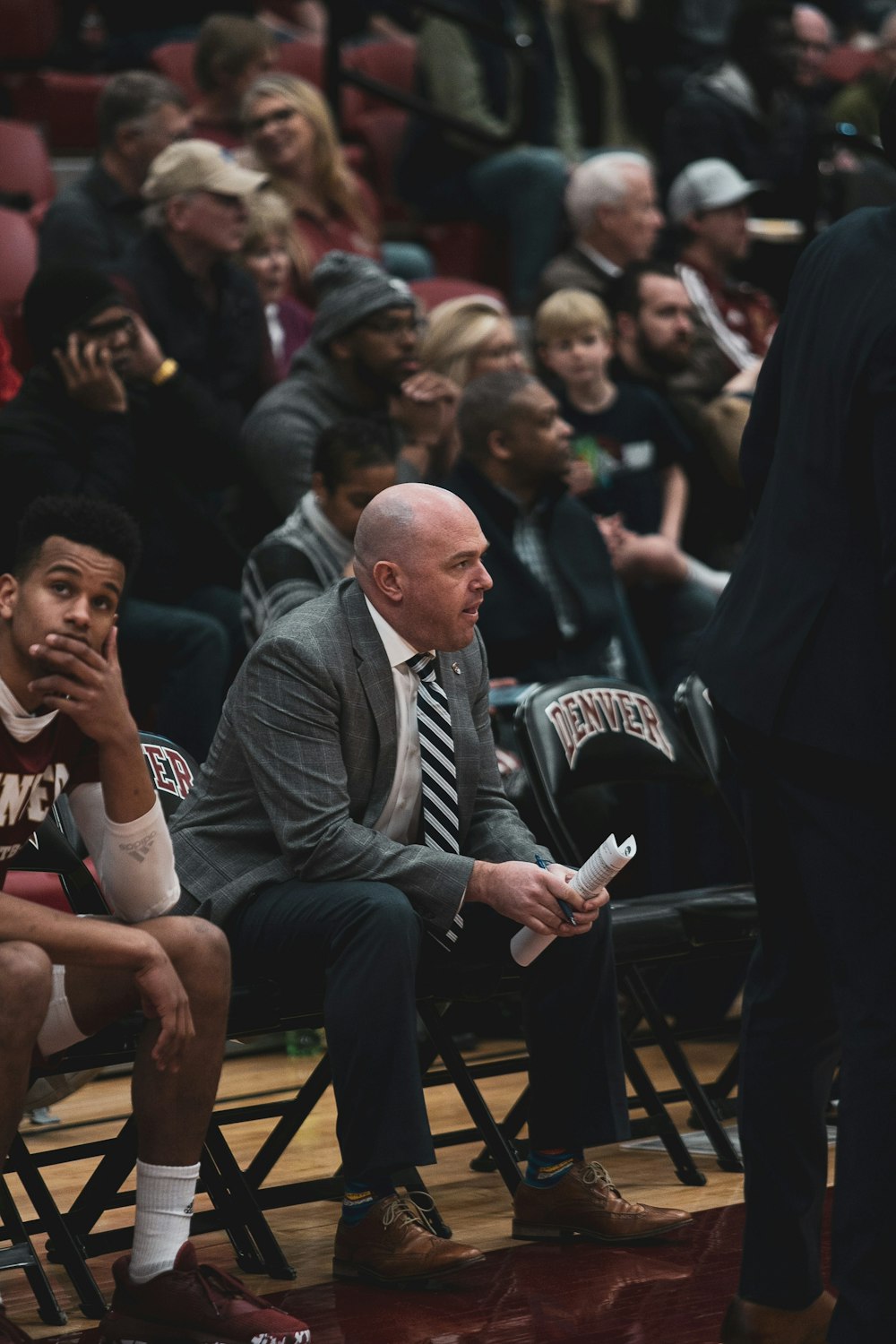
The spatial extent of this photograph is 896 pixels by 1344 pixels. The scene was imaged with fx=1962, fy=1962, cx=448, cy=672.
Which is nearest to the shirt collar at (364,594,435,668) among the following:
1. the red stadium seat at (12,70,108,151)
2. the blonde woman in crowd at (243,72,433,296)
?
the blonde woman in crowd at (243,72,433,296)

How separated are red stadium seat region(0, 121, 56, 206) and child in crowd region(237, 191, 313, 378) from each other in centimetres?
103

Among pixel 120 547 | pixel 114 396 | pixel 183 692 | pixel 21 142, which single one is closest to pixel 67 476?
pixel 114 396

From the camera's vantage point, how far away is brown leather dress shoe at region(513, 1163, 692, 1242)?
3.53 meters

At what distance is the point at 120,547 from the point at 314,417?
2404mm

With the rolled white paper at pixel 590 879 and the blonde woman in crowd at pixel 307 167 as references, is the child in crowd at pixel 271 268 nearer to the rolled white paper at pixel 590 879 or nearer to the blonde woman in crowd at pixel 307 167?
the blonde woman in crowd at pixel 307 167

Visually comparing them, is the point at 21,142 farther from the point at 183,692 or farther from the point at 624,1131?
the point at 624,1131

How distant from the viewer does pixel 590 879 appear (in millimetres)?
3289

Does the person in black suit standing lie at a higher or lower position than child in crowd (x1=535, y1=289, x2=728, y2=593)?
higher

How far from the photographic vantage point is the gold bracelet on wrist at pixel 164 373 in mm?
5453

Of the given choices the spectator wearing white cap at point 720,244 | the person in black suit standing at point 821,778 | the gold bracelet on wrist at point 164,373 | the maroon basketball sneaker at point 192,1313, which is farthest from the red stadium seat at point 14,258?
the person in black suit standing at point 821,778

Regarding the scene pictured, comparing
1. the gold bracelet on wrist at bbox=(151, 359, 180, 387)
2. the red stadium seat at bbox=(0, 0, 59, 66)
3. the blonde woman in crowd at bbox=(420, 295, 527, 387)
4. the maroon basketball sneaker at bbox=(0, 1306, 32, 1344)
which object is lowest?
the maroon basketball sneaker at bbox=(0, 1306, 32, 1344)

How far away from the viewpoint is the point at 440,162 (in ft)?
27.6

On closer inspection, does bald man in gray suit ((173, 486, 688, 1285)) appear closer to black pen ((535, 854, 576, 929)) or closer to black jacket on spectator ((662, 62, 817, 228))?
black pen ((535, 854, 576, 929))

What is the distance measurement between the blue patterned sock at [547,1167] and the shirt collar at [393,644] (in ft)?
3.06
